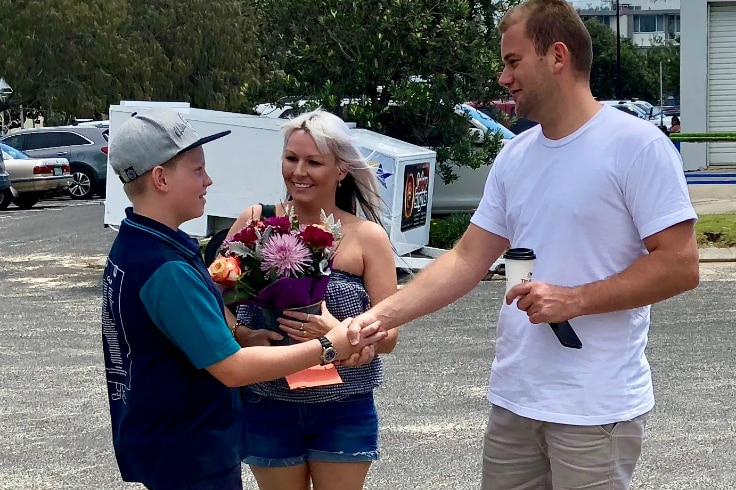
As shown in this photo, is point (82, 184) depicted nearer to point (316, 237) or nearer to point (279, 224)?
point (279, 224)

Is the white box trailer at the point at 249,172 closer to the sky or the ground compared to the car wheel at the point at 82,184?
closer to the sky

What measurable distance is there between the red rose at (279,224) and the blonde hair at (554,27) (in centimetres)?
92

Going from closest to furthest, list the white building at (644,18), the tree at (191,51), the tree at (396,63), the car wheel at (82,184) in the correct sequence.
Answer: the tree at (396,63) → the car wheel at (82,184) → the tree at (191,51) → the white building at (644,18)

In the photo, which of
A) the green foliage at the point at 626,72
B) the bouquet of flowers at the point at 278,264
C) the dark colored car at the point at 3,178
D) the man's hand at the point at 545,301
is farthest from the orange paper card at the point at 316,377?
the green foliage at the point at 626,72

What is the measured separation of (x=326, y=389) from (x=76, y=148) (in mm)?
25219

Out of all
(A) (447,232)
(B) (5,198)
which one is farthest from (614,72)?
(A) (447,232)

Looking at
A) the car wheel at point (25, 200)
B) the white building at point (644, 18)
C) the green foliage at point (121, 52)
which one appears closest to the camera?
the car wheel at point (25, 200)

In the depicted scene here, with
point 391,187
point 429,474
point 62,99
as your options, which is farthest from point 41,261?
point 62,99

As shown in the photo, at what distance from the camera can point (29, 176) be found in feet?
A: 82.3

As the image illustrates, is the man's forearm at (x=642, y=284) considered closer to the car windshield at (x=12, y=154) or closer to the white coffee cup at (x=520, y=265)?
the white coffee cup at (x=520, y=265)

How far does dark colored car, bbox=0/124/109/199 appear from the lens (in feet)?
91.0

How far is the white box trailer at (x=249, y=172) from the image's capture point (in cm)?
1189

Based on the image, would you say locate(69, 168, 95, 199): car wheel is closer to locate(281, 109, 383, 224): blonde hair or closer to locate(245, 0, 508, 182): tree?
locate(245, 0, 508, 182): tree

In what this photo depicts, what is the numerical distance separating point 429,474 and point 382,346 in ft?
7.32
